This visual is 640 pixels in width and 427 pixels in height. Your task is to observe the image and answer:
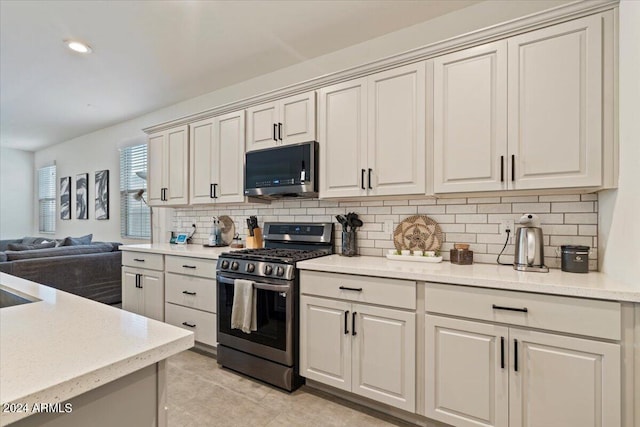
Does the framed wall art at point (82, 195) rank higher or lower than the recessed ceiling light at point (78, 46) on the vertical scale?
lower

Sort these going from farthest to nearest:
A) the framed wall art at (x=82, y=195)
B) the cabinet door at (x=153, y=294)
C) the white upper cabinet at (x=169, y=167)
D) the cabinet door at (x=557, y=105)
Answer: the framed wall art at (x=82, y=195), the white upper cabinet at (x=169, y=167), the cabinet door at (x=153, y=294), the cabinet door at (x=557, y=105)

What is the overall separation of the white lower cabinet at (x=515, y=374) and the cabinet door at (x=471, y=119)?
28.6 inches

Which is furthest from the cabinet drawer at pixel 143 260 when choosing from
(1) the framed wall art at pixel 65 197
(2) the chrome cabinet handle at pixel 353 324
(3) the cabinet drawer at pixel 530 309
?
(1) the framed wall art at pixel 65 197

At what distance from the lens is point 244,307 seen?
7.77ft

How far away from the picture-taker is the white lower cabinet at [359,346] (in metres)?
1.85

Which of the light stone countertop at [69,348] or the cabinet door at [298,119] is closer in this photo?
the light stone countertop at [69,348]

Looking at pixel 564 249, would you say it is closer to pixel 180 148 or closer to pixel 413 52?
pixel 413 52

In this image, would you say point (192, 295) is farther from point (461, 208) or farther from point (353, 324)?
point (461, 208)

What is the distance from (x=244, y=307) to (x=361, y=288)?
0.94 meters

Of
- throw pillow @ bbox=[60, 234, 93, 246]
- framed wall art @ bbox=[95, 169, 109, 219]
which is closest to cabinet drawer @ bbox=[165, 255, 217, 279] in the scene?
throw pillow @ bbox=[60, 234, 93, 246]

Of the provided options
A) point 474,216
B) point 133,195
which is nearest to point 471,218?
point 474,216

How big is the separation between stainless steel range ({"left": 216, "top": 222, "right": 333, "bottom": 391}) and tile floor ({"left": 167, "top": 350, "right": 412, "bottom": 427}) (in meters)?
0.10

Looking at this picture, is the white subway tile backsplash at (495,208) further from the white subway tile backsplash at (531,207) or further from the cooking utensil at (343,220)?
the cooking utensil at (343,220)

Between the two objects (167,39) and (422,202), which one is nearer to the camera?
(422,202)
